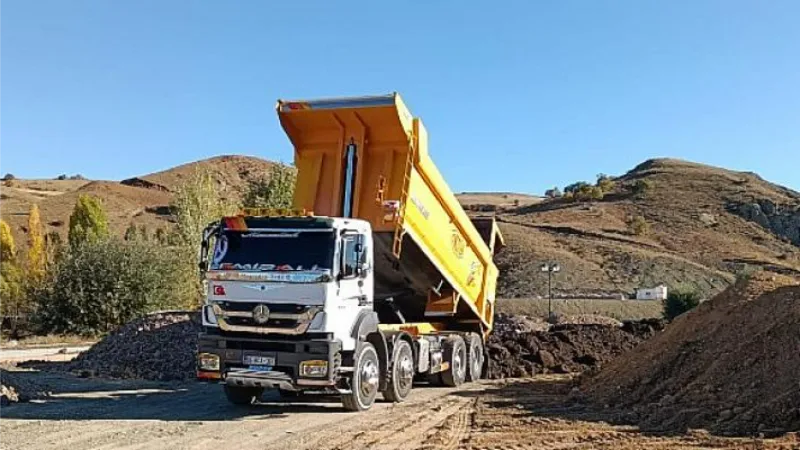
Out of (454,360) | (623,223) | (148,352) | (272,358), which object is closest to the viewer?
(272,358)

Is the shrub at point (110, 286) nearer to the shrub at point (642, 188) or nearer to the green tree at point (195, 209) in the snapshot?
the green tree at point (195, 209)

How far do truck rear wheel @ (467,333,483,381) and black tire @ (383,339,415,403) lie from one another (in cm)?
343

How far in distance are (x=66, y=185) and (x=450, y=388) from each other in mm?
113371

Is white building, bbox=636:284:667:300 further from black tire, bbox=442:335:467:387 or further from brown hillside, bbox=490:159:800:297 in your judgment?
black tire, bbox=442:335:467:387

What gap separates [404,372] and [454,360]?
114 inches

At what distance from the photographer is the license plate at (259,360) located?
38.6 feet

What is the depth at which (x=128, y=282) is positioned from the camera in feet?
109

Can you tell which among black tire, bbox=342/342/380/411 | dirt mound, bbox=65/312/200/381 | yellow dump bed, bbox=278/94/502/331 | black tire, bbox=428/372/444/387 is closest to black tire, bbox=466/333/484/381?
black tire, bbox=428/372/444/387

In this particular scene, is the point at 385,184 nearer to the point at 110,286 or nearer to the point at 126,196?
the point at 110,286

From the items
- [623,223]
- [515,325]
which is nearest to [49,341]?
[515,325]

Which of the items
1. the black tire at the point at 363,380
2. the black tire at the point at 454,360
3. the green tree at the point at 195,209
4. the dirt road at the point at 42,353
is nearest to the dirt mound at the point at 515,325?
the black tire at the point at 454,360

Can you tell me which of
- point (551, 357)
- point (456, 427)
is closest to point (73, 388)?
point (456, 427)

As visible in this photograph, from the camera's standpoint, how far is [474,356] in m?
17.6

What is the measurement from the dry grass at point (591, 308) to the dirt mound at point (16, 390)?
32778 mm
